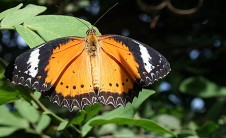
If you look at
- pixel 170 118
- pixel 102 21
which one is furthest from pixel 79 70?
pixel 102 21

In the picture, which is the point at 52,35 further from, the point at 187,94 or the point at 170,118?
the point at 187,94

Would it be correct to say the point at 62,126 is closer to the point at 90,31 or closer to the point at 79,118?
the point at 79,118

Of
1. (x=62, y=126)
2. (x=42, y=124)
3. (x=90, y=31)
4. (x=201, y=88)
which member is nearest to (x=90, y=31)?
(x=90, y=31)

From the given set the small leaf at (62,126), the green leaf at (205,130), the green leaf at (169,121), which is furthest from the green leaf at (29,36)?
the green leaf at (169,121)

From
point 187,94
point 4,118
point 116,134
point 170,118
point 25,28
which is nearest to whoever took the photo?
point 25,28

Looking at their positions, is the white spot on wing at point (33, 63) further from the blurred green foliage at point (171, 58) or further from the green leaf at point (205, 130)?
the green leaf at point (205, 130)

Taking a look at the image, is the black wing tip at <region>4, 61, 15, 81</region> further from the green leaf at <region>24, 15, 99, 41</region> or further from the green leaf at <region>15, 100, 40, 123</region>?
the green leaf at <region>15, 100, 40, 123</region>

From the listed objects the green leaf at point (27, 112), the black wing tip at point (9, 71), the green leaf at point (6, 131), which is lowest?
the black wing tip at point (9, 71)

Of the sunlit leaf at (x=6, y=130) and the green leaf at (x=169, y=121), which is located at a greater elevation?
the green leaf at (x=169, y=121)
